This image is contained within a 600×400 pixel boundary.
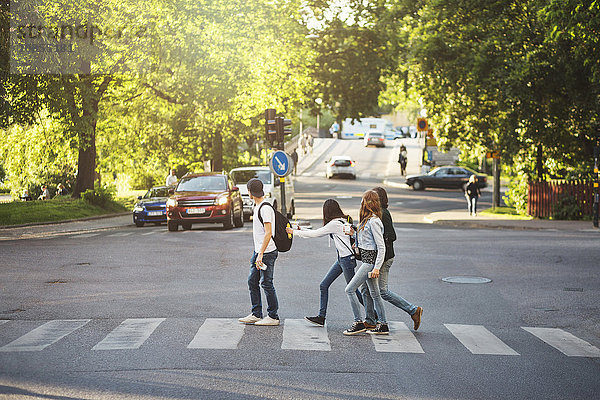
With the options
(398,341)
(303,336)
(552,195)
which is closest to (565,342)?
(398,341)

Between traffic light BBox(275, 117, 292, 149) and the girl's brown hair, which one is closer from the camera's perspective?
the girl's brown hair

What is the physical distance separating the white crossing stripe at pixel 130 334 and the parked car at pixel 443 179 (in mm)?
47363

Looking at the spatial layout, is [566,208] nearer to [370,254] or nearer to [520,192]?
[520,192]

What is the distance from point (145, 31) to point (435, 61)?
38.0ft

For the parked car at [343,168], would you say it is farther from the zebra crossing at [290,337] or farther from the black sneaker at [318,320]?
the black sneaker at [318,320]

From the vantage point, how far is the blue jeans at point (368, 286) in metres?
10.3

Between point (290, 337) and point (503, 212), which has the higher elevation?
point (290, 337)

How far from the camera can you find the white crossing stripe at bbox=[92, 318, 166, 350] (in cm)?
907

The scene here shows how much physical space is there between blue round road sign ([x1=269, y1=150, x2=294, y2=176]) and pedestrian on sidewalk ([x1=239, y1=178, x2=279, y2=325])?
15.4 m

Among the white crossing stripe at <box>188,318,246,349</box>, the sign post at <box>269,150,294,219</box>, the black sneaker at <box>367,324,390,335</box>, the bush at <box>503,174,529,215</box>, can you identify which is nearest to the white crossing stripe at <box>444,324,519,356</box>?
the black sneaker at <box>367,324,390,335</box>

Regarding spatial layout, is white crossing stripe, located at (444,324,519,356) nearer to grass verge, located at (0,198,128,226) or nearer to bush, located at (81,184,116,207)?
grass verge, located at (0,198,128,226)

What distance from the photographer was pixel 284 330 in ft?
33.8

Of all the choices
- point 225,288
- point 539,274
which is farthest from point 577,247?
point 225,288

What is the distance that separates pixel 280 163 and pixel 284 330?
53.1ft
